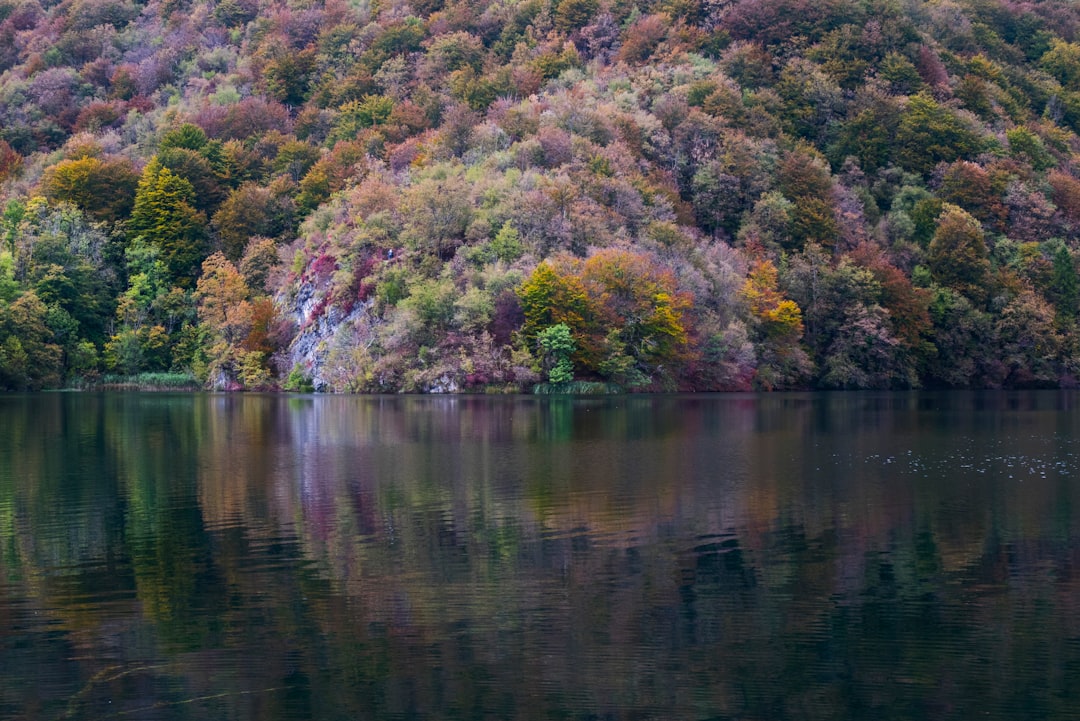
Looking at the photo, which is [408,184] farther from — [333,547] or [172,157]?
[333,547]

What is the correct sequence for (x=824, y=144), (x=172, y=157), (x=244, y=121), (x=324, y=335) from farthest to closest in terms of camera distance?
(x=244, y=121) → (x=824, y=144) → (x=172, y=157) → (x=324, y=335)

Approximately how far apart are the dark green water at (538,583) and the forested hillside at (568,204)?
5209 cm

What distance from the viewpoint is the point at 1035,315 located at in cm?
10525

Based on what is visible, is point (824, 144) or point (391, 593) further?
point (824, 144)

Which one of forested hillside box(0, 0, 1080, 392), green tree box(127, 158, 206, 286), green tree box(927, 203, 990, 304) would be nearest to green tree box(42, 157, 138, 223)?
forested hillside box(0, 0, 1080, 392)

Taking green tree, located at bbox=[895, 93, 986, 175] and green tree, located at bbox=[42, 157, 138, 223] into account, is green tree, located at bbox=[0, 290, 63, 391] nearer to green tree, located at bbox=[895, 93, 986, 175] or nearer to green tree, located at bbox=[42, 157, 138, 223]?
green tree, located at bbox=[42, 157, 138, 223]

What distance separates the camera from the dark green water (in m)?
15.2

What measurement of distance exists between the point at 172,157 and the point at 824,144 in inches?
2954

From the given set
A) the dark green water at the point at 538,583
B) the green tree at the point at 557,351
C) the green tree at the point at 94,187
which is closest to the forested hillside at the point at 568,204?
the green tree at the point at 557,351

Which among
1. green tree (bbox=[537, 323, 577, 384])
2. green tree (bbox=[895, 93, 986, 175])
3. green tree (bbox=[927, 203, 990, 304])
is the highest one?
green tree (bbox=[895, 93, 986, 175])

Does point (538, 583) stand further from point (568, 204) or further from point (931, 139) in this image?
point (931, 139)

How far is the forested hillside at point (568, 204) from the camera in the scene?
9350cm

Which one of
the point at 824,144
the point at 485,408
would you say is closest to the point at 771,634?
the point at 485,408

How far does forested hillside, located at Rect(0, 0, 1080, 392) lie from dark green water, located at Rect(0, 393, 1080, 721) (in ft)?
171
